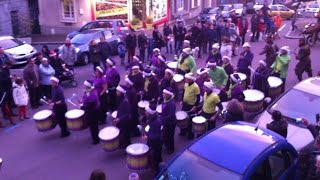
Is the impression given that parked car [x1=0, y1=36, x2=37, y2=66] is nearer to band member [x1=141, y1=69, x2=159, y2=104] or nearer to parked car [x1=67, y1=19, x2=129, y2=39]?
parked car [x1=67, y1=19, x2=129, y2=39]

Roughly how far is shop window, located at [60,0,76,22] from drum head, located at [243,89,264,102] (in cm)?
2059

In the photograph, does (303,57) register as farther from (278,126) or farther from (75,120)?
(75,120)

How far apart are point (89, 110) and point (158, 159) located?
259 cm

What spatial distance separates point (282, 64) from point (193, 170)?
770 cm

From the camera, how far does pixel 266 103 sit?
36.2 feet

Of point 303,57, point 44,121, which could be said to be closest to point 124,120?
point 44,121

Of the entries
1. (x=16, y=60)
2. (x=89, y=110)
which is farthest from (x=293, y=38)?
(x=89, y=110)

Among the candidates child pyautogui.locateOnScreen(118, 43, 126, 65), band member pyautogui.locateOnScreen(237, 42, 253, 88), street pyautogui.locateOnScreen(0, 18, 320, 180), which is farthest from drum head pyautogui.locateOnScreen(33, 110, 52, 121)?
child pyautogui.locateOnScreen(118, 43, 126, 65)

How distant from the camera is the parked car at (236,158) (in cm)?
587

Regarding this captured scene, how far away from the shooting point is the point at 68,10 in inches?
1150

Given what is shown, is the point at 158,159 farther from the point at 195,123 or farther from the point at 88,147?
the point at 88,147

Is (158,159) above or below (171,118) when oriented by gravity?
below

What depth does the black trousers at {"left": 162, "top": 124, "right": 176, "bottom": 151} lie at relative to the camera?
9.47m

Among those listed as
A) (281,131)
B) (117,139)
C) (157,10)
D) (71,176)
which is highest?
(157,10)
